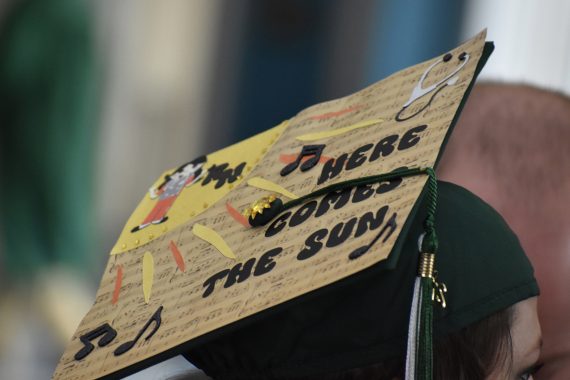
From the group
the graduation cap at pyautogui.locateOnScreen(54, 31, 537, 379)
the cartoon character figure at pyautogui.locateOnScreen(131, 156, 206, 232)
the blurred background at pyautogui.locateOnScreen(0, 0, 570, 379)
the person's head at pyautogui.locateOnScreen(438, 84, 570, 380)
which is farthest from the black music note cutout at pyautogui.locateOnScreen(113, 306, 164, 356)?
the blurred background at pyautogui.locateOnScreen(0, 0, 570, 379)

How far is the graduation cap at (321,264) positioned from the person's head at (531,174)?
1.10 feet

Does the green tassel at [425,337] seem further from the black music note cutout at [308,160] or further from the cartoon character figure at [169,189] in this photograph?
the cartoon character figure at [169,189]

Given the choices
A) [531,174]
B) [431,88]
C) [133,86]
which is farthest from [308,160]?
[133,86]

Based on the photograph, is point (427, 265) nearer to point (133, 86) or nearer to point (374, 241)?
point (374, 241)

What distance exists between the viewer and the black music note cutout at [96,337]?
0.86 metres

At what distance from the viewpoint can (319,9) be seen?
125 inches

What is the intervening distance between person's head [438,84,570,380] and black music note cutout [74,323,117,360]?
550 mm

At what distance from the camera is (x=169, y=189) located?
1.05 metres

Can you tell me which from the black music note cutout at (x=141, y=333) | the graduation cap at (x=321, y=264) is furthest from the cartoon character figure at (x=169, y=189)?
the black music note cutout at (x=141, y=333)

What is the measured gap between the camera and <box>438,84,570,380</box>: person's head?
121 centimetres

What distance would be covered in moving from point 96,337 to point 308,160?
0.25m

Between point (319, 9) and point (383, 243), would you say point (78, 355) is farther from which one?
point (319, 9)

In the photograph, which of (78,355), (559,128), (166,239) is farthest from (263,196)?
(559,128)

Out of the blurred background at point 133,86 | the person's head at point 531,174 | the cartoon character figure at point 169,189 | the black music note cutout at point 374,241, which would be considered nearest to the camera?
the black music note cutout at point 374,241
